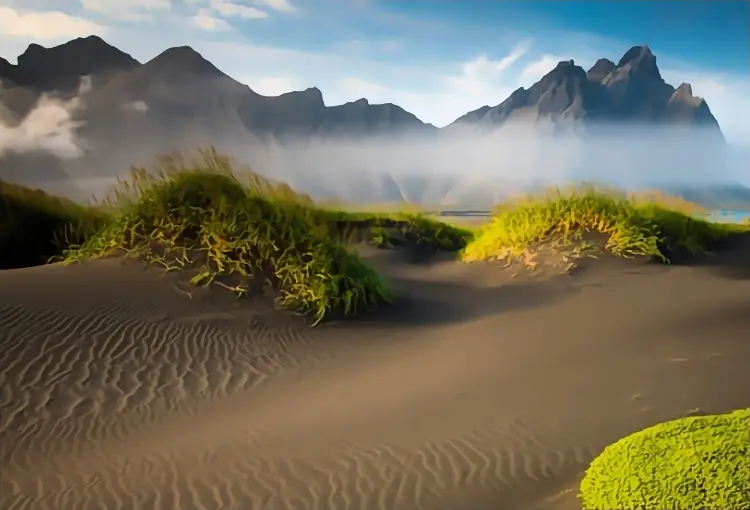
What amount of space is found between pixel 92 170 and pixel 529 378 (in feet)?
16.3

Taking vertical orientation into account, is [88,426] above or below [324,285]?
below

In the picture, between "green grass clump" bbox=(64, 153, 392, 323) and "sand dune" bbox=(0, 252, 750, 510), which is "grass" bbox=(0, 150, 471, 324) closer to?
"green grass clump" bbox=(64, 153, 392, 323)

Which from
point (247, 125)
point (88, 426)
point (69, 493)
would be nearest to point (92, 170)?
point (247, 125)

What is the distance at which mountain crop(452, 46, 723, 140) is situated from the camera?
6.87 m

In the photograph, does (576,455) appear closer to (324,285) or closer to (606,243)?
(324,285)

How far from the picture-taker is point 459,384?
3.07 metres

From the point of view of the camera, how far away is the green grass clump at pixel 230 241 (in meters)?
4.36

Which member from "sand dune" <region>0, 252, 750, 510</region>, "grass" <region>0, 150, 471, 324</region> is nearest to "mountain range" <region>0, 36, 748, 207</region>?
"grass" <region>0, 150, 471, 324</region>

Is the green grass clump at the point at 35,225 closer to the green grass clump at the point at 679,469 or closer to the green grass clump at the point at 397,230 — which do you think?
the green grass clump at the point at 397,230

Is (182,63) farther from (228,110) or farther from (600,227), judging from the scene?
(600,227)

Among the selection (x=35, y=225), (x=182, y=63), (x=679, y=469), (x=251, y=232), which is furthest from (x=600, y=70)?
(x=679, y=469)

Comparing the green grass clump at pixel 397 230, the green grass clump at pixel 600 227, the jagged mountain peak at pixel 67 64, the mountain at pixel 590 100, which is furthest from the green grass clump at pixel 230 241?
the mountain at pixel 590 100

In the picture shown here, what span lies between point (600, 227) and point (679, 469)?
4458mm

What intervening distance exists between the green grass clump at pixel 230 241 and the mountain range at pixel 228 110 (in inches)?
49.5
